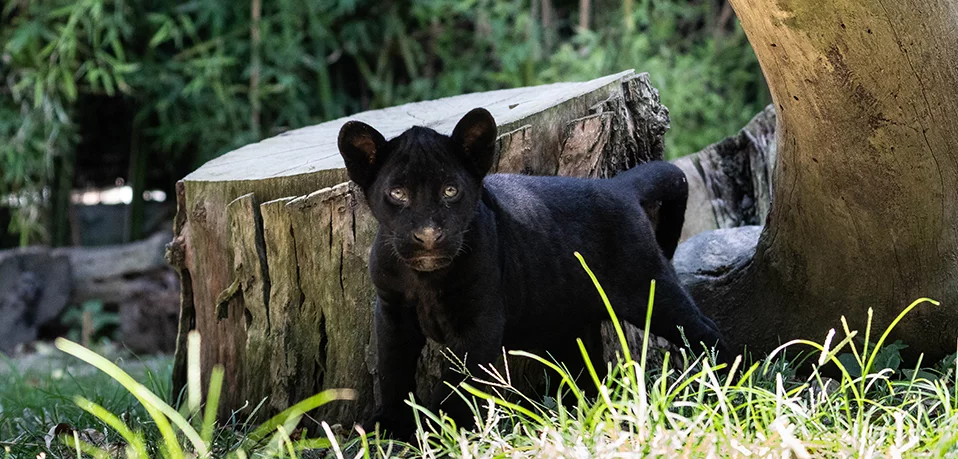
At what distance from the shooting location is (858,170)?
351cm

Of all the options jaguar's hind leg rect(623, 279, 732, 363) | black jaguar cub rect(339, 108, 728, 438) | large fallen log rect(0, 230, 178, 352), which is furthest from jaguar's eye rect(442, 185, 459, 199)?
large fallen log rect(0, 230, 178, 352)

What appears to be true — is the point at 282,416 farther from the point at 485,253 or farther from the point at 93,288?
the point at 93,288

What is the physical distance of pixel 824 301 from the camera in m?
3.94

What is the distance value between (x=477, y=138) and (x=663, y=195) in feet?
3.49

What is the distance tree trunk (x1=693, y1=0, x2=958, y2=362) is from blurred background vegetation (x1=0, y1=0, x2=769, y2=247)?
4316 mm

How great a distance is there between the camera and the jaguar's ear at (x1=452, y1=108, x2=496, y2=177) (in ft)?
9.83

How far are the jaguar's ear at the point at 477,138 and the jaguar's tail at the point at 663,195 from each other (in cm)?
85

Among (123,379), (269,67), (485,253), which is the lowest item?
(123,379)

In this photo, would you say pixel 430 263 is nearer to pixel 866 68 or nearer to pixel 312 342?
pixel 312 342

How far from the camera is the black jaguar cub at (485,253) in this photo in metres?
2.95

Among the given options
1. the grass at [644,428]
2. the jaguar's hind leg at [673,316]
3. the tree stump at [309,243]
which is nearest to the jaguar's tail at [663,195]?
the tree stump at [309,243]

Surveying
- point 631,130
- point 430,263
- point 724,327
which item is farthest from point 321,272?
point 724,327

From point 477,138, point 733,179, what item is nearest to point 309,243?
point 477,138

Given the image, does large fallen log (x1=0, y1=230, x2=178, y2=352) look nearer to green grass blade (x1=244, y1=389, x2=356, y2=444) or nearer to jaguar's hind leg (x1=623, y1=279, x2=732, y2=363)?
green grass blade (x1=244, y1=389, x2=356, y2=444)
